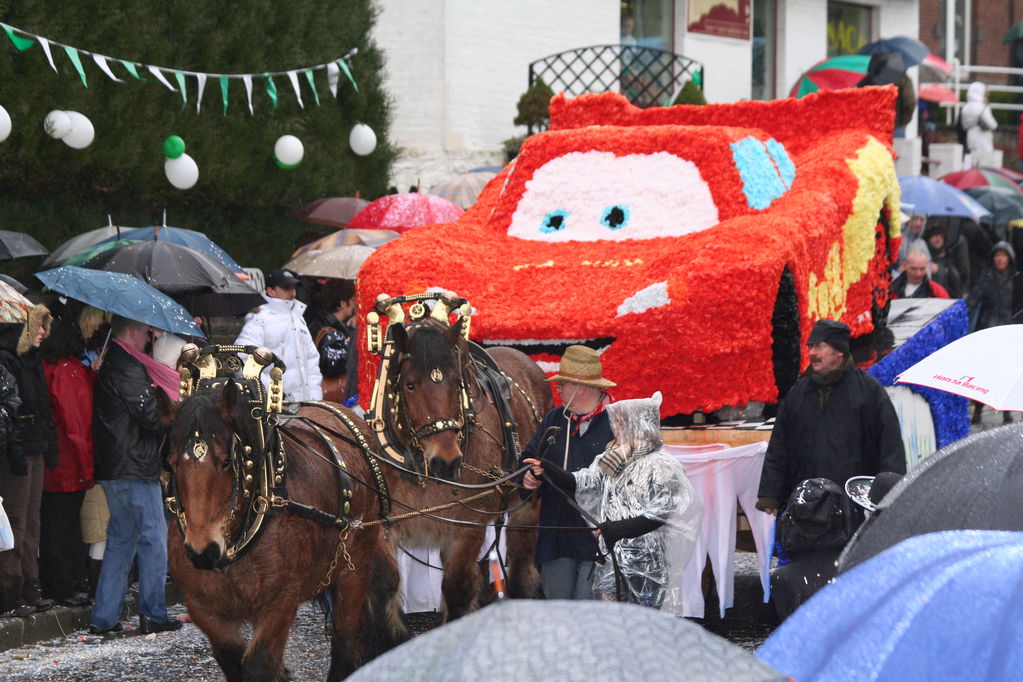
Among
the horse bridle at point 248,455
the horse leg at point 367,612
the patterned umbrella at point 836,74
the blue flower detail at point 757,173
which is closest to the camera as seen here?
the horse bridle at point 248,455

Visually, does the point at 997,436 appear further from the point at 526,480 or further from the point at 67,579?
the point at 67,579

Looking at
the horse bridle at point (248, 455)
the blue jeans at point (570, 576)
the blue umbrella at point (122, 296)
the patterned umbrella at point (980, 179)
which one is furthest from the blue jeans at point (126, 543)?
the patterned umbrella at point (980, 179)

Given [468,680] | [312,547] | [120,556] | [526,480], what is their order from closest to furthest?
1. [468,680]
2. [312,547]
3. [526,480]
4. [120,556]

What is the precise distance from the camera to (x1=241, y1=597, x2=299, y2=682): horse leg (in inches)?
224

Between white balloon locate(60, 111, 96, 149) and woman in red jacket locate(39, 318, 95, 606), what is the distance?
13.0 ft

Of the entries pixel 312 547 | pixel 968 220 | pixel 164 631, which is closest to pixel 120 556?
pixel 164 631

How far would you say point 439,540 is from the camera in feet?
24.5

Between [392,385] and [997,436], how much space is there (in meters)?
4.02

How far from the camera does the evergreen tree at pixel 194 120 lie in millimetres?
13016

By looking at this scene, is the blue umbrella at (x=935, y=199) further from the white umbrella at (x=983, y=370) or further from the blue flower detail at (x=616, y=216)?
the white umbrella at (x=983, y=370)

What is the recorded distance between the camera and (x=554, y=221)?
1016 centimetres

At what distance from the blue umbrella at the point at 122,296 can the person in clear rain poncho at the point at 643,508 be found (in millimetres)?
2793

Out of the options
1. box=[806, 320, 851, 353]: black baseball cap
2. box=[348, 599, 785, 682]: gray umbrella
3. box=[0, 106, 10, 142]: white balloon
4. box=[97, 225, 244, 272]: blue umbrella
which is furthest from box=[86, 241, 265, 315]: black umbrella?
box=[348, 599, 785, 682]: gray umbrella

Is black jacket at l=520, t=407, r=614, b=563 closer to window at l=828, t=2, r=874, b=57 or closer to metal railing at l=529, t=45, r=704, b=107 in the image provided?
metal railing at l=529, t=45, r=704, b=107
